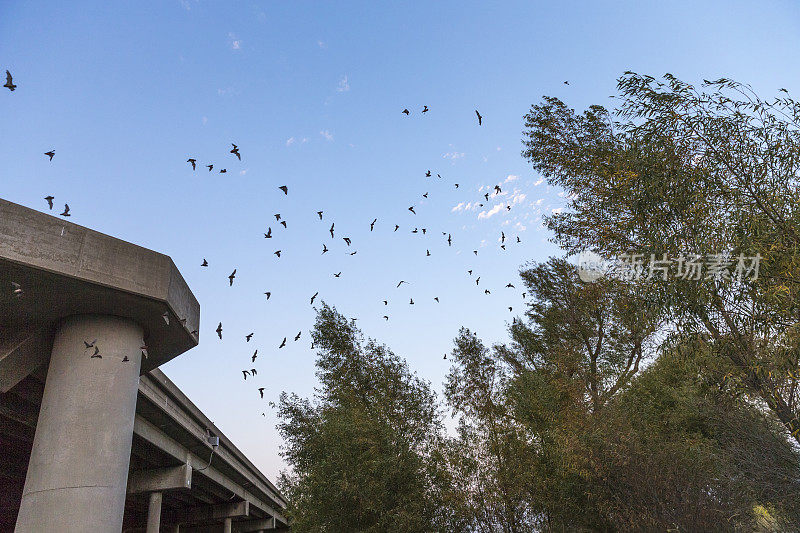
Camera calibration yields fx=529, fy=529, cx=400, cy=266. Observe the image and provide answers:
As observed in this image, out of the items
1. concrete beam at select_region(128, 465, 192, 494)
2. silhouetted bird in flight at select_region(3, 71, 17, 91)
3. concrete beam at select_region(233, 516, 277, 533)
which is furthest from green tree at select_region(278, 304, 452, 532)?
concrete beam at select_region(233, 516, 277, 533)

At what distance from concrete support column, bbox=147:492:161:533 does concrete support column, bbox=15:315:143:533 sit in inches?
460

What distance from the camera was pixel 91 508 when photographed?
28.0 feet

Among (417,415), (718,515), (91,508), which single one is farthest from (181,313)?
(718,515)

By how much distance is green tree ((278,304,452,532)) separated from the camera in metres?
15.5

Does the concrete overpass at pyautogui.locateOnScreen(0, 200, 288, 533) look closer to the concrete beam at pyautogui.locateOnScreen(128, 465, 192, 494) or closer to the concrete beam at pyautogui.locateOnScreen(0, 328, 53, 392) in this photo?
the concrete beam at pyautogui.locateOnScreen(0, 328, 53, 392)

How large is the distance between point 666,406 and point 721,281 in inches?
528

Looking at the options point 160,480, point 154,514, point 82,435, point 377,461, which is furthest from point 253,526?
point 82,435

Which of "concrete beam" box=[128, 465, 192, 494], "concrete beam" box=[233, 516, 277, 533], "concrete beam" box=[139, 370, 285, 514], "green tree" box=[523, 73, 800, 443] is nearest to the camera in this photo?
"green tree" box=[523, 73, 800, 443]

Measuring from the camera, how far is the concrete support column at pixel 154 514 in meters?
19.0

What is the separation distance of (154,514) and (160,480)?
1.16 metres

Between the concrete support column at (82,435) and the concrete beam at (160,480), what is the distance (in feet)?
37.7

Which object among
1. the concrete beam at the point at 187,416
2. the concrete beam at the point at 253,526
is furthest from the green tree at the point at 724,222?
the concrete beam at the point at 253,526

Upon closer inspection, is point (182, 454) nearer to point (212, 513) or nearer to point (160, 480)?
point (160, 480)

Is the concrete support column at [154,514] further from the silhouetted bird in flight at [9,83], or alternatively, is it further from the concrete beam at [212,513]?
the silhouetted bird in flight at [9,83]
